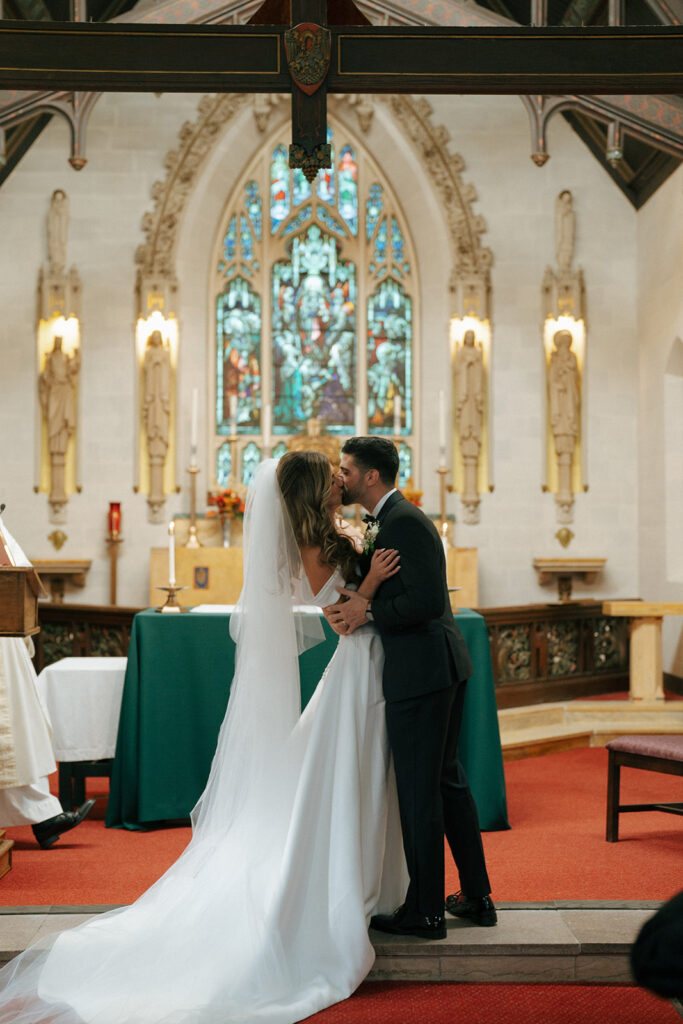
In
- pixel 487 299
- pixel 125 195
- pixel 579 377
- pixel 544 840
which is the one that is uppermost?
pixel 125 195

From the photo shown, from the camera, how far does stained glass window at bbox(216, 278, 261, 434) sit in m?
11.4

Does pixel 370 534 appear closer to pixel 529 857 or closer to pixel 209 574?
pixel 529 857

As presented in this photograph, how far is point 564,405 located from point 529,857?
6.84 m

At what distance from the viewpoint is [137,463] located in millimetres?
10852

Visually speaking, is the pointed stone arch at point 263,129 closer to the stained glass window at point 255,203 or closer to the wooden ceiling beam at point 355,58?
the stained glass window at point 255,203

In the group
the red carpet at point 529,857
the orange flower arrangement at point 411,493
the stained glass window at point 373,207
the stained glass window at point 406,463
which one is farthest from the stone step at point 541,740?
A: the stained glass window at point 373,207

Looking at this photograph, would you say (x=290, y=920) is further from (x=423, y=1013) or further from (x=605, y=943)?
(x=605, y=943)

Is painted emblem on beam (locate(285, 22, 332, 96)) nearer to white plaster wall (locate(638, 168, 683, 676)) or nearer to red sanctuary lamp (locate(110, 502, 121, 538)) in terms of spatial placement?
white plaster wall (locate(638, 168, 683, 676))

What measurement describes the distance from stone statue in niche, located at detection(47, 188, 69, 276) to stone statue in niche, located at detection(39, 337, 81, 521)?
85 centimetres

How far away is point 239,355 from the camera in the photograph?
37.7ft

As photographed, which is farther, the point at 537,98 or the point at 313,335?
the point at 313,335

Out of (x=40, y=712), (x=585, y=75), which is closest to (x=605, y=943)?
(x=40, y=712)

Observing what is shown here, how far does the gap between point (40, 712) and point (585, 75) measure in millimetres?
4051

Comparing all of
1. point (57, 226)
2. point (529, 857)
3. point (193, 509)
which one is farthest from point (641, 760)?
point (57, 226)
